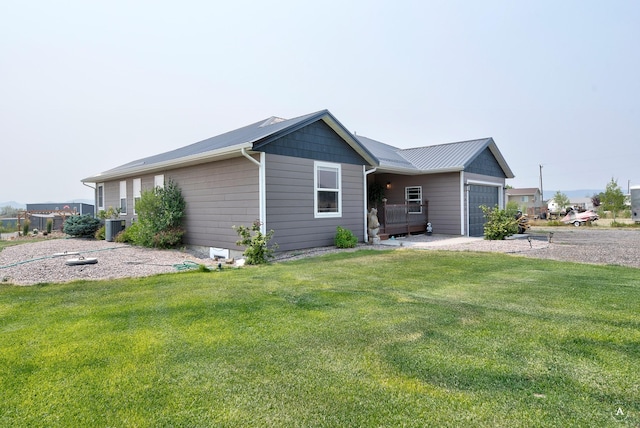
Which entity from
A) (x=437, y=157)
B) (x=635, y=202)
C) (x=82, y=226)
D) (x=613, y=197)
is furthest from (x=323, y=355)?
(x=613, y=197)

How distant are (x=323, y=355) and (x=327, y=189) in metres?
7.80

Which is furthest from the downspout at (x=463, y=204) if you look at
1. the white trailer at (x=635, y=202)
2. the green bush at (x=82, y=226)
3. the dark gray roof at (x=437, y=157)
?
the white trailer at (x=635, y=202)

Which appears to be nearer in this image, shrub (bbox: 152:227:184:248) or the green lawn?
the green lawn

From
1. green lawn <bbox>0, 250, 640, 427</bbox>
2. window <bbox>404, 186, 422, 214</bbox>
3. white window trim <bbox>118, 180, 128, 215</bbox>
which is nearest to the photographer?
green lawn <bbox>0, 250, 640, 427</bbox>

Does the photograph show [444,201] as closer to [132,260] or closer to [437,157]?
[437,157]

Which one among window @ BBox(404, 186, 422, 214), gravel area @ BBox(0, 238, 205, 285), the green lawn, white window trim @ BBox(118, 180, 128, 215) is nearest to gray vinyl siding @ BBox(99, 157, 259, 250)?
gravel area @ BBox(0, 238, 205, 285)

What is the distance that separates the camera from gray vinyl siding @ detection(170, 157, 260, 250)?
29.6ft

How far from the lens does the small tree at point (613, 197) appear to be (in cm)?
2509

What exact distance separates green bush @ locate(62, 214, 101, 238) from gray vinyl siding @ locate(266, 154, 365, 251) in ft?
33.4

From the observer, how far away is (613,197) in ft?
82.6

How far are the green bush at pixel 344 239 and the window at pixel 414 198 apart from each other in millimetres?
5198

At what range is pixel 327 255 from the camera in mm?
8852

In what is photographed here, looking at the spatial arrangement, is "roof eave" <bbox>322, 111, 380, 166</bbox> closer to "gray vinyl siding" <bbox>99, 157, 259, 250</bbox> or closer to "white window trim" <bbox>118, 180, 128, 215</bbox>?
"gray vinyl siding" <bbox>99, 157, 259, 250</bbox>

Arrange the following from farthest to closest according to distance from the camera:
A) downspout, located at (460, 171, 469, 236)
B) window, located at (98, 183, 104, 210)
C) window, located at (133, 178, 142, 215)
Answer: window, located at (98, 183, 104, 210) < downspout, located at (460, 171, 469, 236) < window, located at (133, 178, 142, 215)
